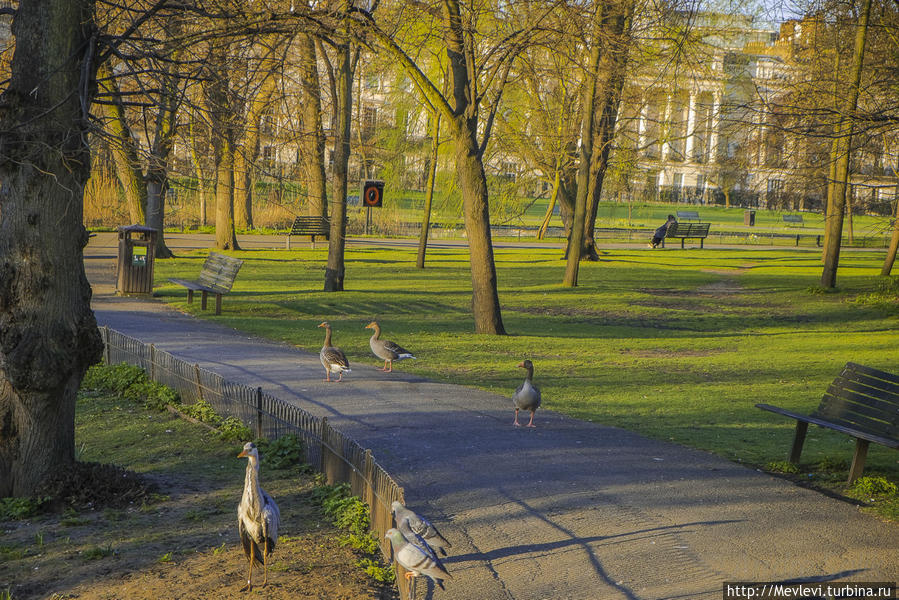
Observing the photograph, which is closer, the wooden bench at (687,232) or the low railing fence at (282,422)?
the low railing fence at (282,422)

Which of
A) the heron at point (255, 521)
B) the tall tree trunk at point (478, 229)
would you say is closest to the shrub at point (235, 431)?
the heron at point (255, 521)

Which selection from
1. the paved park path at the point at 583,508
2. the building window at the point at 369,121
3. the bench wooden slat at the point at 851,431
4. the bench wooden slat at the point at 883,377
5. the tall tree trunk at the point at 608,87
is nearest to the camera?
the paved park path at the point at 583,508

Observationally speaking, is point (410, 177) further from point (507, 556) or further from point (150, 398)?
point (507, 556)

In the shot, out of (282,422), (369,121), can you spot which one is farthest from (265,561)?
(369,121)

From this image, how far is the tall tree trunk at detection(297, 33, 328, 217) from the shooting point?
15341 mm

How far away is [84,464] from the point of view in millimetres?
9156

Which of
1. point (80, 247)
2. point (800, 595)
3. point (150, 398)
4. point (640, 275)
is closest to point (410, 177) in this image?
point (640, 275)

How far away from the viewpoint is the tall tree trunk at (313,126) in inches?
604

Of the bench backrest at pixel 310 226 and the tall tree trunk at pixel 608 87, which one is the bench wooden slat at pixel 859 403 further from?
the bench backrest at pixel 310 226

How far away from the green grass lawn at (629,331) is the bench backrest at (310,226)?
2307 mm

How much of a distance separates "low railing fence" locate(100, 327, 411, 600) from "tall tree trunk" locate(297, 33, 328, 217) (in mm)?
3085

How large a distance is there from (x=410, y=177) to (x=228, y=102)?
39111mm

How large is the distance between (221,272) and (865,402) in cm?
1633

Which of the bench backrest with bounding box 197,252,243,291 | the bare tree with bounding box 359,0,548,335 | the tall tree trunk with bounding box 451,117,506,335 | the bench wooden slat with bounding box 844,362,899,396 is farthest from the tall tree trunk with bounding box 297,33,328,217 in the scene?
the bench wooden slat with bounding box 844,362,899,396
